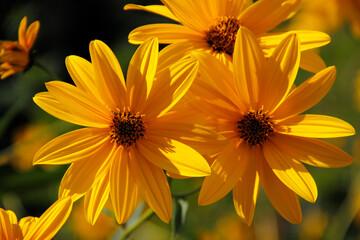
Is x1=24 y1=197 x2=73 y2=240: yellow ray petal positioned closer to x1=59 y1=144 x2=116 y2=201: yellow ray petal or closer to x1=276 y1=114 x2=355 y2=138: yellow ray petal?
x1=59 y1=144 x2=116 y2=201: yellow ray petal

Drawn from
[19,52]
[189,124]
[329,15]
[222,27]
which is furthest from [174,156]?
[329,15]

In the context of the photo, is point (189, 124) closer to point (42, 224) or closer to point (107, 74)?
point (107, 74)

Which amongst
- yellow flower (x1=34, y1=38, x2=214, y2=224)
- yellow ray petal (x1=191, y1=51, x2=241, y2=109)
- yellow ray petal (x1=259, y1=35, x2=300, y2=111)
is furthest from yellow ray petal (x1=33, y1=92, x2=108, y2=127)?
yellow ray petal (x1=259, y1=35, x2=300, y2=111)

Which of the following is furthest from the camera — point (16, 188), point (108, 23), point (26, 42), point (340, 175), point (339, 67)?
point (108, 23)

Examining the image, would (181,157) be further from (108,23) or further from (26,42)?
(108,23)

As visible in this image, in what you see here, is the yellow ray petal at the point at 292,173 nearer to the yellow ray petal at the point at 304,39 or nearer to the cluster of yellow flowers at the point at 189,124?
the cluster of yellow flowers at the point at 189,124

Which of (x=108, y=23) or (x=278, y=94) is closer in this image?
(x=278, y=94)

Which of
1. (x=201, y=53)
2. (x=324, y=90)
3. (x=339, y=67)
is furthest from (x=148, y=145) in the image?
(x=339, y=67)

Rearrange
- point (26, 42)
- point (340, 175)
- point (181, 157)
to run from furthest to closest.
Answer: point (340, 175)
point (26, 42)
point (181, 157)
